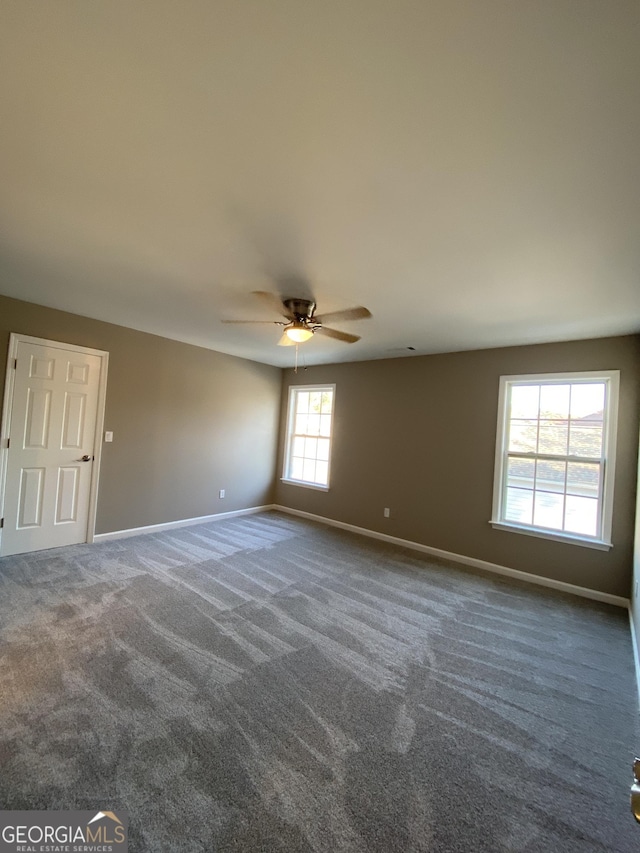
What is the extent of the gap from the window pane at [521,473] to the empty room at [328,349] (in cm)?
3

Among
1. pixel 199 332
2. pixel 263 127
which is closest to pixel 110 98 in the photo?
pixel 263 127

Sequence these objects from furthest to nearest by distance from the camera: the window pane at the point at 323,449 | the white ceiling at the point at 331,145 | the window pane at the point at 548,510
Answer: the window pane at the point at 323,449
the window pane at the point at 548,510
the white ceiling at the point at 331,145

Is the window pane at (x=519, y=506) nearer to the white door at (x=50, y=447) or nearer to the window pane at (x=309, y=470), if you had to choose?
the window pane at (x=309, y=470)

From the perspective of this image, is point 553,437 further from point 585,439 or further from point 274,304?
point 274,304

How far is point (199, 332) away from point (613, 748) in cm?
466

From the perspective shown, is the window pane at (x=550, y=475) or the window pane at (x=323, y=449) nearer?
the window pane at (x=550, y=475)

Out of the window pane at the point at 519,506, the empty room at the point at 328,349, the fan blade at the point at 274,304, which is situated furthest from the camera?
the window pane at the point at 519,506

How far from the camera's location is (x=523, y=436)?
12.6 ft

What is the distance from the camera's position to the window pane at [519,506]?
376 cm

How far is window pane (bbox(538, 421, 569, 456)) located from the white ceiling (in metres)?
1.37

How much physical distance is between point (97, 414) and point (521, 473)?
4.87 metres

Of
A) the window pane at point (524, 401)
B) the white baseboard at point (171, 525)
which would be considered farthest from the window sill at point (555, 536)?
the white baseboard at point (171, 525)

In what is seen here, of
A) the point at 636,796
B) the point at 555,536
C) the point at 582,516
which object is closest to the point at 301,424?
the point at 555,536

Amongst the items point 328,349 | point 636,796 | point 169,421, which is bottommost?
point 636,796
